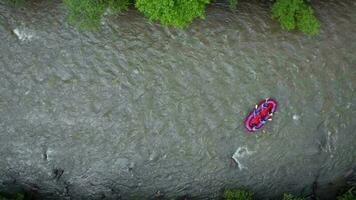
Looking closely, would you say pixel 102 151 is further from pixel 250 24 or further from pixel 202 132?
pixel 250 24

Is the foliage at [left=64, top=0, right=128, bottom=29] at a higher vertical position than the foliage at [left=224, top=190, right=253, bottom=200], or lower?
higher

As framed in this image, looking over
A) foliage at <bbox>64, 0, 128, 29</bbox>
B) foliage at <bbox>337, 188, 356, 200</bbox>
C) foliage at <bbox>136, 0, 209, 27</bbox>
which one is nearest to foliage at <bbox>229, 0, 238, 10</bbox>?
foliage at <bbox>136, 0, 209, 27</bbox>

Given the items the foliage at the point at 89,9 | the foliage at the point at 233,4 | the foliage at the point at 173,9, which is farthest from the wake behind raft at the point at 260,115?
the foliage at the point at 89,9

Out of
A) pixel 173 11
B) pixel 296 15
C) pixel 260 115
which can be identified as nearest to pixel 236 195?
pixel 260 115

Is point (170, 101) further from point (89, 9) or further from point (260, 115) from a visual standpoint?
point (89, 9)

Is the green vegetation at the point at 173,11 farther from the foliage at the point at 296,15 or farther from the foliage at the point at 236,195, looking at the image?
the foliage at the point at 236,195

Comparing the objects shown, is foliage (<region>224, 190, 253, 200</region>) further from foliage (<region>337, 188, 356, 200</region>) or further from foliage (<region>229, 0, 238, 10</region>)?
foliage (<region>229, 0, 238, 10</region>)

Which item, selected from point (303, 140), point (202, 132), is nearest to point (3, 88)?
point (202, 132)
